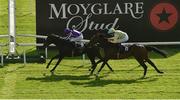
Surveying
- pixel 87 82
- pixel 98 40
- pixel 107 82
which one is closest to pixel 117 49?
pixel 98 40

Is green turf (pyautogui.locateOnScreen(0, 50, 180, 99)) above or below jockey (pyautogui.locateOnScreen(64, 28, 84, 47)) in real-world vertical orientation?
below

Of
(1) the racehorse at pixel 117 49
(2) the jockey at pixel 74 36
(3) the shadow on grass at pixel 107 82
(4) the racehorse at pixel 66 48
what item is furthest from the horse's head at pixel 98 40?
(3) the shadow on grass at pixel 107 82

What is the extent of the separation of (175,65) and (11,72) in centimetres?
520

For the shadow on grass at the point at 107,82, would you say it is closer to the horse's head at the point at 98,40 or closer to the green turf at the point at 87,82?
the green turf at the point at 87,82

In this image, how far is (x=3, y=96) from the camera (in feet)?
44.8

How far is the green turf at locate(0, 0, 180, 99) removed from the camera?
13.9 m

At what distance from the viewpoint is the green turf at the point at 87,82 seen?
13867 mm

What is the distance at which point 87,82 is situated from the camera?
15.5 meters

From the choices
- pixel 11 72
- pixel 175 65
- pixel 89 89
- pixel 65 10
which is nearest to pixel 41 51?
pixel 65 10

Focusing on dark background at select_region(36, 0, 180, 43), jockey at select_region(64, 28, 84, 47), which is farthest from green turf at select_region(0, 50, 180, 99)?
dark background at select_region(36, 0, 180, 43)

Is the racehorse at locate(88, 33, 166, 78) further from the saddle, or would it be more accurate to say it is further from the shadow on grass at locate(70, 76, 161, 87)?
the shadow on grass at locate(70, 76, 161, 87)

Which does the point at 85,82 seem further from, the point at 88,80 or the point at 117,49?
the point at 117,49

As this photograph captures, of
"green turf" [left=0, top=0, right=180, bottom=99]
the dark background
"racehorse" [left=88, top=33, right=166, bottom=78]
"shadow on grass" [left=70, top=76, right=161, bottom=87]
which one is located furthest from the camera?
the dark background

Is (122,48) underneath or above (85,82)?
above
